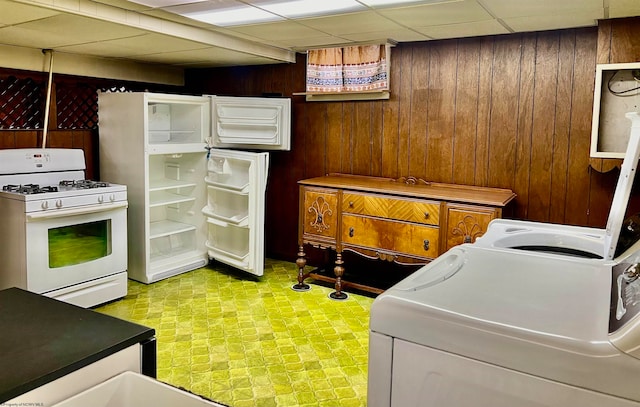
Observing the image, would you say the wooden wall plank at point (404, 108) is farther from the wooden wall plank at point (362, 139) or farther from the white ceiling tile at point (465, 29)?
the white ceiling tile at point (465, 29)

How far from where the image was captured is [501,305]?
1.23 meters

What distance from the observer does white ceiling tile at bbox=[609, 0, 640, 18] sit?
2789 mm

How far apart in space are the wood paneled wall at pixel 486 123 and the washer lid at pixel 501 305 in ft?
7.70

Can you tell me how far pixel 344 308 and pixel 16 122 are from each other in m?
3.11

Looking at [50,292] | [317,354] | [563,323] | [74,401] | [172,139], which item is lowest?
[317,354]

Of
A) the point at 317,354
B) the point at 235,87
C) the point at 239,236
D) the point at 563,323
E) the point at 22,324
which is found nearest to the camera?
the point at 563,323

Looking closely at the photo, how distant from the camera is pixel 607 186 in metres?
3.54

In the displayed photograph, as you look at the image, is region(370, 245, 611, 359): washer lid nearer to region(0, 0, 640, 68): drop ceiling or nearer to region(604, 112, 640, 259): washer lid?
region(604, 112, 640, 259): washer lid

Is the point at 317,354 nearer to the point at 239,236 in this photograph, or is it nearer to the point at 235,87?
the point at 239,236

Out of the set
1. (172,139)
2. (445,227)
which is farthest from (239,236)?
(445,227)

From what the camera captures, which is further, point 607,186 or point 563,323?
point 607,186

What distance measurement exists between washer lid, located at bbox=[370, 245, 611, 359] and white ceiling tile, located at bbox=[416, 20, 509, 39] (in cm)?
229

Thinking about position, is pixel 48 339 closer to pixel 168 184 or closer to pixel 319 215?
pixel 319 215

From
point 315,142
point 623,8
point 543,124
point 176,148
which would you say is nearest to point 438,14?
point 623,8
